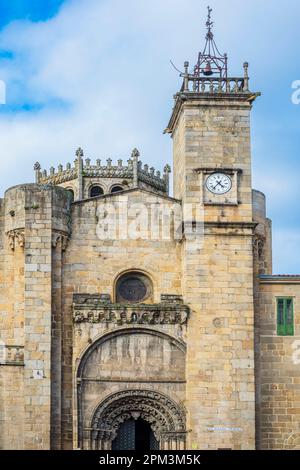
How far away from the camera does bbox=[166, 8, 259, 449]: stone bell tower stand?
39.5 m

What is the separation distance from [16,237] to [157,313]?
207 inches

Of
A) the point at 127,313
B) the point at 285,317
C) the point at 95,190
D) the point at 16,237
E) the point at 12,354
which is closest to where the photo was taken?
the point at 12,354

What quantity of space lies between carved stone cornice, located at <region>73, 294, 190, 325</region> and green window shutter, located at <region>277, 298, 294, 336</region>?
10.6 feet

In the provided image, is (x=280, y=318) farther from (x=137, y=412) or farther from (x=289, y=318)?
(x=137, y=412)

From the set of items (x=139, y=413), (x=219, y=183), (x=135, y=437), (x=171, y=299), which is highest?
(x=219, y=183)

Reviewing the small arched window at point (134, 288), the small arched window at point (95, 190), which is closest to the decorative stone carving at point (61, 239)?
the small arched window at point (134, 288)

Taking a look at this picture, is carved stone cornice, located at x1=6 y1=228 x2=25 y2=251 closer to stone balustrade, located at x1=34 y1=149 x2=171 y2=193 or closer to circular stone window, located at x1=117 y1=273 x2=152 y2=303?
circular stone window, located at x1=117 y1=273 x2=152 y2=303

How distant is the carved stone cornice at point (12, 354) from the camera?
39312 mm

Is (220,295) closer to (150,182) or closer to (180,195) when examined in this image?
(180,195)

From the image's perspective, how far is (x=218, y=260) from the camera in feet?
133

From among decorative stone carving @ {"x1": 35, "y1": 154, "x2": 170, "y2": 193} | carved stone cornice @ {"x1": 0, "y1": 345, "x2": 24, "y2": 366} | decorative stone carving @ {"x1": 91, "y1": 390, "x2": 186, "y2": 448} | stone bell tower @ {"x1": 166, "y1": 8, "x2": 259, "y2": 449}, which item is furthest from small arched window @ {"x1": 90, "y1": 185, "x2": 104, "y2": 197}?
carved stone cornice @ {"x1": 0, "y1": 345, "x2": 24, "y2": 366}

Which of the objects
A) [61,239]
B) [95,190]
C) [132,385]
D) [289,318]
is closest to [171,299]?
[132,385]

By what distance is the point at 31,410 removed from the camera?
38875 millimetres

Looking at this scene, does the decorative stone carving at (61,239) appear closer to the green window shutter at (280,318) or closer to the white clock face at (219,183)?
the white clock face at (219,183)
